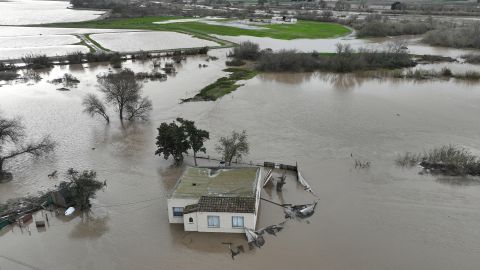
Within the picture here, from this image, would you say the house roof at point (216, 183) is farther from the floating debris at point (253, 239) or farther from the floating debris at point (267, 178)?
the floating debris at point (267, 178)

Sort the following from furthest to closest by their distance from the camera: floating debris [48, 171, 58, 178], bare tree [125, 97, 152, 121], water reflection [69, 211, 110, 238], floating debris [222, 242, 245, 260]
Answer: bare tree [125, 97, 152, 121]
floating debris [48, 171, 58, 178]
water reflection [69, 211, 110, 238]
floating debris [222, 242, 245, 260]

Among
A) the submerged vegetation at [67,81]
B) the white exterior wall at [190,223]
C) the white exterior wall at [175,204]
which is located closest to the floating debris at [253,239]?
the white exterior wall at [190,223]

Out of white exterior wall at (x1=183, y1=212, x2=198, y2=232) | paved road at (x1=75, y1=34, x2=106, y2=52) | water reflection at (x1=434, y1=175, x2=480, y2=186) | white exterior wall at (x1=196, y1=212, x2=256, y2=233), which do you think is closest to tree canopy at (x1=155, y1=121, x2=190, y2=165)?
white exterior wall at (x1=183, y1=212, x2=198, y2=232)

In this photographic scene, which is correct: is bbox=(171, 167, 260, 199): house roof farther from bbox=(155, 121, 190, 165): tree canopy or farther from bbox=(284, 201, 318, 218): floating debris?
bbox=(155, 121, 190, 165): tree canopy

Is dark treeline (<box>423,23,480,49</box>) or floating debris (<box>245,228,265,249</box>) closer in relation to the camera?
floating debris (<box>245,228,265,249</box>)

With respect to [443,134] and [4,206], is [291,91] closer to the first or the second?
[443,134]

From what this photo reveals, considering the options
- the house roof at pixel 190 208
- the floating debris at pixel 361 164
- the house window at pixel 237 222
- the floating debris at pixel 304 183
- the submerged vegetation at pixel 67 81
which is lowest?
the floating debris at pixel 304 183

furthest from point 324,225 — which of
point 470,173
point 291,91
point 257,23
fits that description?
point 257,23
